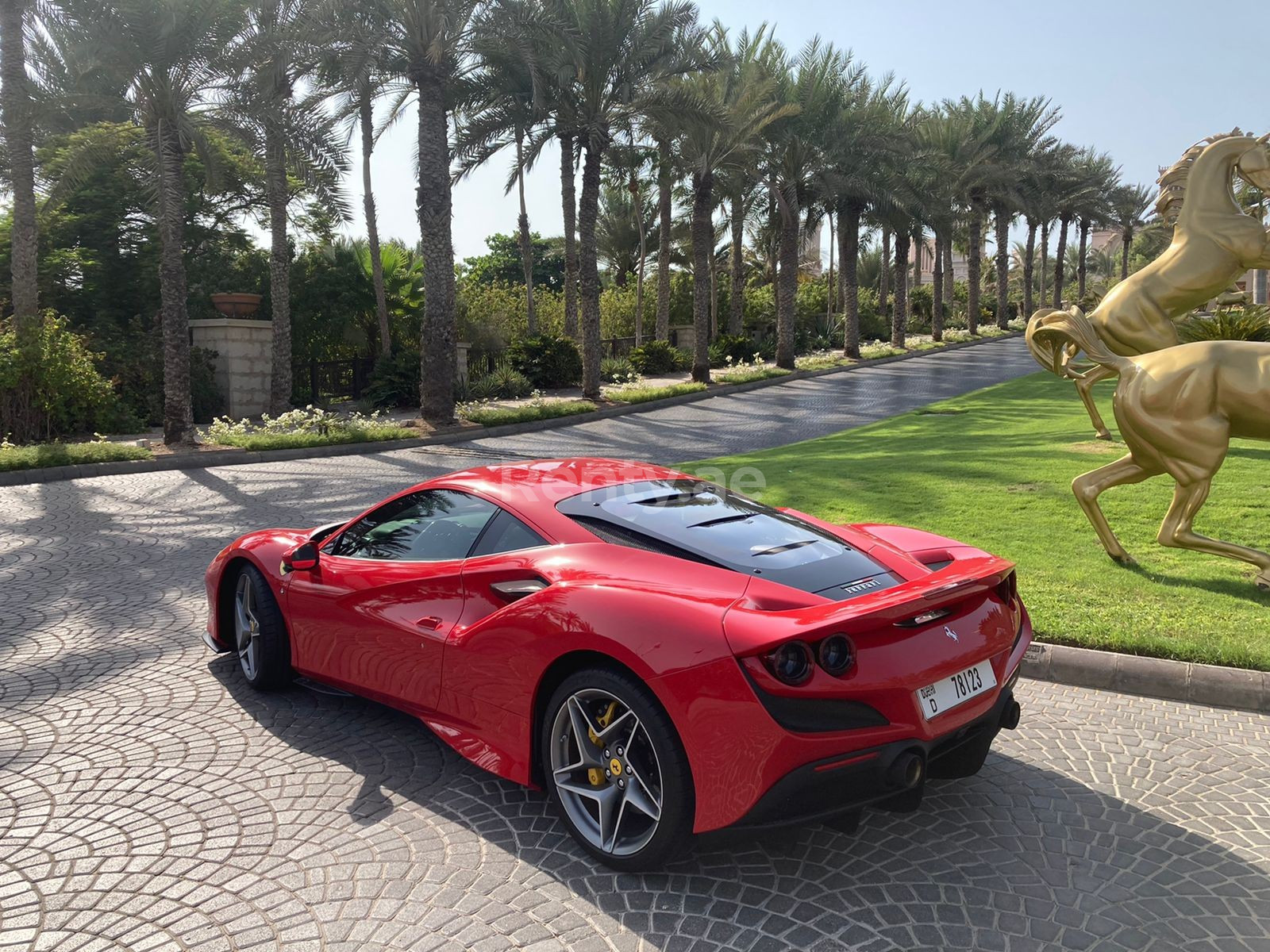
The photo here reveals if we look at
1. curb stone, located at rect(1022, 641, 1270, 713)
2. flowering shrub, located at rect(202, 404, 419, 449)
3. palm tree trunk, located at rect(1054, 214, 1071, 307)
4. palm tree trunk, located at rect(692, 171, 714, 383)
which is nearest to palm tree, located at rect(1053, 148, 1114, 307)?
palm tree trunk, located at rect(1054, 214, 1071, 307)

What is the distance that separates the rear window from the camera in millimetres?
3459

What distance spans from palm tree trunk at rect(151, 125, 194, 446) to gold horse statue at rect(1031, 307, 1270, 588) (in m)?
15.3

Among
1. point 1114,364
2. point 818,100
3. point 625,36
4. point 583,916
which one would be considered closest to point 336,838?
point 583,916

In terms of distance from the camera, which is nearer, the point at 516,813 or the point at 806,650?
the point at 806,650

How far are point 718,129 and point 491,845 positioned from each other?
24.2 metres

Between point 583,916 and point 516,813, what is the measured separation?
76 cm

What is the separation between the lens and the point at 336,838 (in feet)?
11.2

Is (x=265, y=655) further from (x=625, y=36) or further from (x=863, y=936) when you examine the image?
(x=625, y=36)

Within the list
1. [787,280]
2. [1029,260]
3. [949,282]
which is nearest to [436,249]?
[787,280]

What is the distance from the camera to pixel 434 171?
19766 mm

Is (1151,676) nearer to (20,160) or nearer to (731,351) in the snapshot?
(20,160)

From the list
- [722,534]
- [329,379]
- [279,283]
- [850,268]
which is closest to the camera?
[722,534]

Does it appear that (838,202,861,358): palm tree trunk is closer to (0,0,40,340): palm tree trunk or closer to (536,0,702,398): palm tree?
(536,0,702,398): palm tree

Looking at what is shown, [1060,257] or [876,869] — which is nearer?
[876,869]
